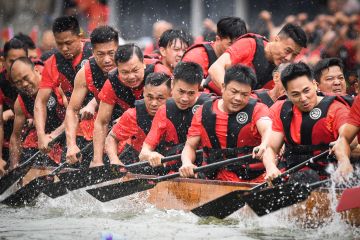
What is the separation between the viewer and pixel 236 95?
645 cm

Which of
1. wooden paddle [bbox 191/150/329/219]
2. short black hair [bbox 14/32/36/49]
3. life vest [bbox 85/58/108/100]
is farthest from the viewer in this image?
short black hair [bbox 14/32/36/49]

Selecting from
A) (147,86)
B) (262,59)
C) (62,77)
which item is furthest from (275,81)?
(62,77)

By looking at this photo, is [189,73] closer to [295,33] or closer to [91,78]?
[295,33]

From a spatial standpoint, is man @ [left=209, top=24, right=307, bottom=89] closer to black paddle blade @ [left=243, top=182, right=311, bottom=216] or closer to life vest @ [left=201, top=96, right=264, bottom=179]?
life vest @ [left=201, top=96, right=264, bottom=179]

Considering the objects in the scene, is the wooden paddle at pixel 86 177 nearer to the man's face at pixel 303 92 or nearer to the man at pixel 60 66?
the man at pixel 60 66

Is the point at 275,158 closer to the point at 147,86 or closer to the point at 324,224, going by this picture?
Result: the point at 324,224

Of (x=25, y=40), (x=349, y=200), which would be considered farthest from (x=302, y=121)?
(x=25, y=40)

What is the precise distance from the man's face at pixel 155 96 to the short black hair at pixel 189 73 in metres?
0.29

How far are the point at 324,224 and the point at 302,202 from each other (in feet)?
0.61

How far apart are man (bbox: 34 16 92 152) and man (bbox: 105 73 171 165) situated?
0.90 metres

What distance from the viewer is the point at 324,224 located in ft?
18.8

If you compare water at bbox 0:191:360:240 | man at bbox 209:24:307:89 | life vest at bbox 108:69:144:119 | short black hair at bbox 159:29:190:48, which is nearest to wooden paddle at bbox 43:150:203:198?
water at bbox 0:191:360:240

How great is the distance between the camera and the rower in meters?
8.91

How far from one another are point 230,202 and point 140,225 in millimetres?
605
